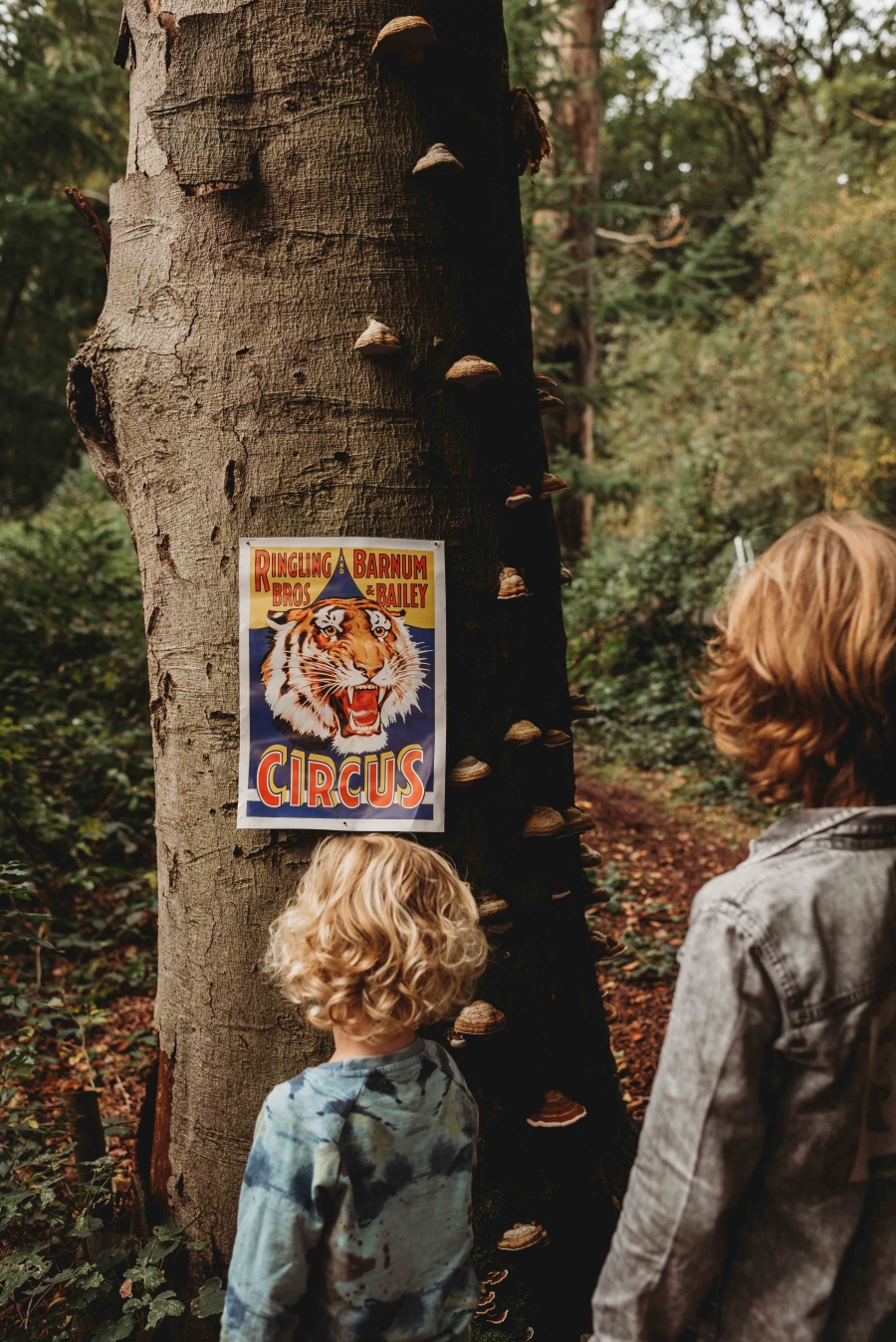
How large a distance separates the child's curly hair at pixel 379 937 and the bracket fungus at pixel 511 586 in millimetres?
666

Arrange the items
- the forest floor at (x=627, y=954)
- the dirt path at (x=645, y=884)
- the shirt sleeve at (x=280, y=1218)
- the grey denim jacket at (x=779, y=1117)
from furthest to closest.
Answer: the dirt path at (x=645, y=884) → the forest floor at (x=627, y=954) → the shirt sleeve at (x=280, y=1218) → the grey denim jacket at (x=779, y=1117)

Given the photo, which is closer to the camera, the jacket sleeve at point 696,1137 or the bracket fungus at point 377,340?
the jacket sleeve at point 696,1137

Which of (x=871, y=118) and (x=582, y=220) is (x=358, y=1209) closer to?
(x=582, y=220)

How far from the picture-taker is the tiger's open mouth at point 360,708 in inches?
76.4

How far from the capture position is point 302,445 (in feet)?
6.39

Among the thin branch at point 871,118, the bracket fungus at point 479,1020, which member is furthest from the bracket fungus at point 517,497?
the thin branch at point 871,118

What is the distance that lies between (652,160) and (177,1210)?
109 ft

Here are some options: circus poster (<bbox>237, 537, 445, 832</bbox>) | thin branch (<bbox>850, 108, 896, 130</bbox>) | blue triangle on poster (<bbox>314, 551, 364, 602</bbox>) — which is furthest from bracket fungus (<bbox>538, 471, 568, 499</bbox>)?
thin branch (<bbox>850, 108, 896, 130</bbox>)

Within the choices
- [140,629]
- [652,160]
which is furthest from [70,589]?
[652,160]

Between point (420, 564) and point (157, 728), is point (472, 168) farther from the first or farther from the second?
point (157, 728)

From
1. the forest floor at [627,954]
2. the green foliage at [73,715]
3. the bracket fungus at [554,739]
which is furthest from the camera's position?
the green foliage at [73,715]

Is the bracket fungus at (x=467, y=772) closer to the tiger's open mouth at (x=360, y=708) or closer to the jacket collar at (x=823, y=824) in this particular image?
the tiger's open mouth at (x=360, y=708)

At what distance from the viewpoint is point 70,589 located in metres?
7.78

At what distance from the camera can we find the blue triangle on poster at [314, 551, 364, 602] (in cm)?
194
